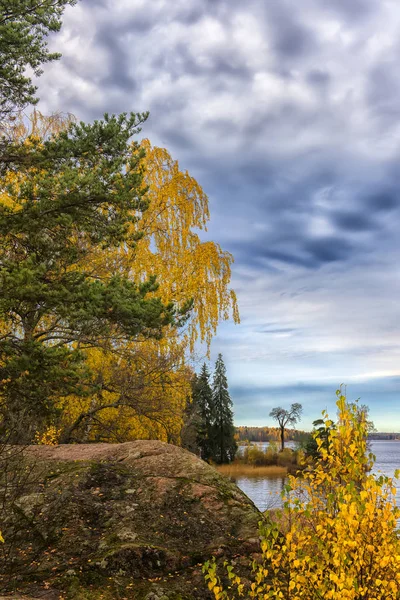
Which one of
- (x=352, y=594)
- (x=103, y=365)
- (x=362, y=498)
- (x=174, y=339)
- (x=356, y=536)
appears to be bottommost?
(x=352, y=594)

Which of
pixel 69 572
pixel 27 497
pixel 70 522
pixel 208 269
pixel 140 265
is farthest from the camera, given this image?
pixel 208 269

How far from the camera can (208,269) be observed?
617 inches

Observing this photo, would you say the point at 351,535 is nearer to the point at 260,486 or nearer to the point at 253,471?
the point at 260,486

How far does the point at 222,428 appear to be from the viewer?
4503 cm

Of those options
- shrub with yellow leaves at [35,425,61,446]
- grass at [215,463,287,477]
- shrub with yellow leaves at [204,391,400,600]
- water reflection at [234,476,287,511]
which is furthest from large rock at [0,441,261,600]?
grass at [215,463,287,477]

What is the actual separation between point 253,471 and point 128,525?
35.0 metres

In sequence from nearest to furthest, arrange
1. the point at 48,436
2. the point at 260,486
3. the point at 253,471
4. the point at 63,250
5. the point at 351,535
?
1. the point at 351,535
2. the point at 63,250
3. the point at 48,436
4. the point at 260,486
5. the point at 253,471

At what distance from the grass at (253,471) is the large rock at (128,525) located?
31.6 metres

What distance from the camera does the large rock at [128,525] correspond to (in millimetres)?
4836

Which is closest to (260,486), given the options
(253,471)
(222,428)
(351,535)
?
(253,471)

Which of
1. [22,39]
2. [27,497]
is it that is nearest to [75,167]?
[22,39]

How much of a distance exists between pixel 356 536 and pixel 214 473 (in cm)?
338

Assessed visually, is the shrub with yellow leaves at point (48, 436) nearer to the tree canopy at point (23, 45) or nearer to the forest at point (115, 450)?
the forest at point (115, 450)

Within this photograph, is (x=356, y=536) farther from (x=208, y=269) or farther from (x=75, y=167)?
(x=208, y=269)
